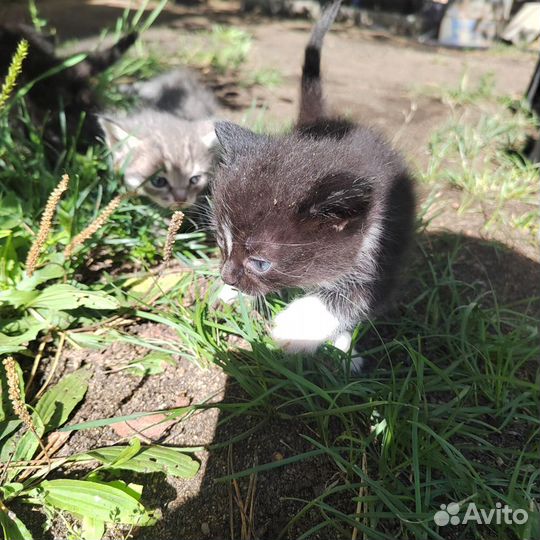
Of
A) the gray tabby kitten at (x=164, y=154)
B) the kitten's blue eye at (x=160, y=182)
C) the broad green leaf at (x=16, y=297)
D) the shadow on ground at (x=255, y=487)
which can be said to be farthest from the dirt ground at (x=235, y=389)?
the kitten's blue eye at (x=160, y=182)

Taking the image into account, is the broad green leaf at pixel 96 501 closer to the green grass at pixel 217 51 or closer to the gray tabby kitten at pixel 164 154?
the gray tabby kitten at pixel 164 154

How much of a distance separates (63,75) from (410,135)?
2802 millimetres

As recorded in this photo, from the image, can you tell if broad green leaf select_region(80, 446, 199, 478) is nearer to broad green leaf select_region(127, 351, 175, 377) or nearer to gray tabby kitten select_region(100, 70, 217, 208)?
broad green leaf select_region(127, 351, 175, 377)

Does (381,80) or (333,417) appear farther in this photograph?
(381,80)

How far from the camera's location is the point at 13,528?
130cm

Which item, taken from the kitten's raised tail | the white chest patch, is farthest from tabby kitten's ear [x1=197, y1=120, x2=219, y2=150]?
the white chest patch

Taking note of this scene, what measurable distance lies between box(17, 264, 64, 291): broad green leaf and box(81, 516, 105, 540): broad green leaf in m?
0.99

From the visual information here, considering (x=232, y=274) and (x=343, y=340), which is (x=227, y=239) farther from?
(x=343, y=340)

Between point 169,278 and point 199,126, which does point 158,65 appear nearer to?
point 199,126

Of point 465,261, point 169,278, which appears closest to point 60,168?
point 169,278

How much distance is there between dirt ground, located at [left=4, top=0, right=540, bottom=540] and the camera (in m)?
1.47

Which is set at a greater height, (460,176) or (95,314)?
(460,176)

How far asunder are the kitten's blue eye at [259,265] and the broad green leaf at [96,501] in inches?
34.4

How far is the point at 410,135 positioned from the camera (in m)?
3.94
